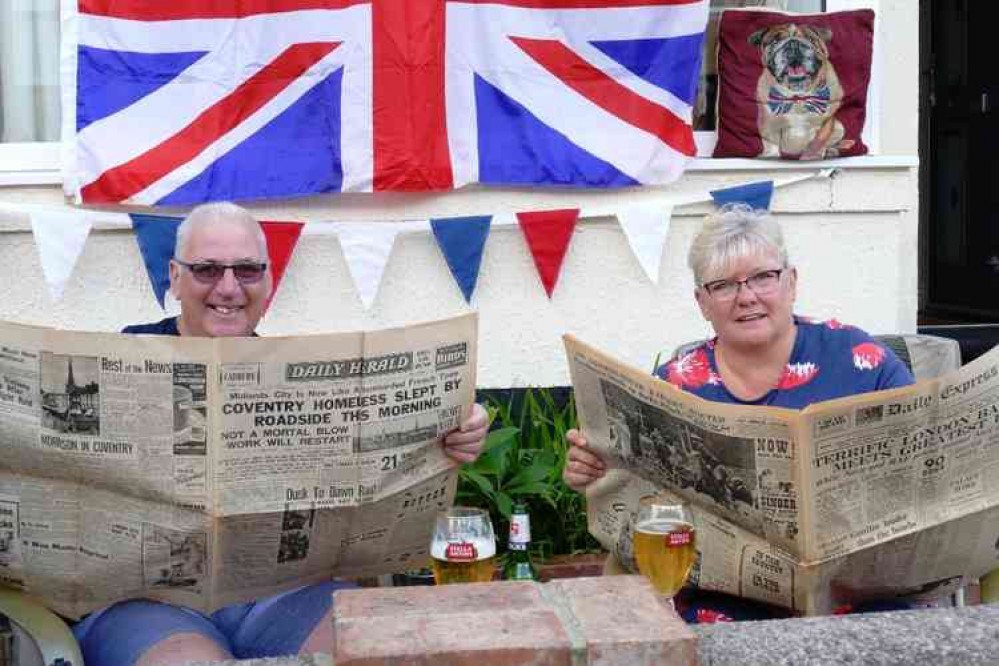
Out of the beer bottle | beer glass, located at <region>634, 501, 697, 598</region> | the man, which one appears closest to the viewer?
beer glass, located at <region>634, 501, 697, 598</region>

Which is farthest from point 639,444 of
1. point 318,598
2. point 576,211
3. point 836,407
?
point 576,211

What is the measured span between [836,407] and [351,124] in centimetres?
282

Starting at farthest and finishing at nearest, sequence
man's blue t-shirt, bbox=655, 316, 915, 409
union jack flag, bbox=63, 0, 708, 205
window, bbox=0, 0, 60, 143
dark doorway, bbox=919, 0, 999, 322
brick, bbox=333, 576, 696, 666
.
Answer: dark doorway, bbox=919, 0, 999, 322 < window, bbox=0, 0, 60, 143 < union jack flag, bbox=63, 0, 708, 205 < man's blue t-shirt, bbox=655, 316, 915, 409 < brick, bbox=333, 576, 696, 666

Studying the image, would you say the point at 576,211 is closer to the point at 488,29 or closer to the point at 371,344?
the point at 488,29

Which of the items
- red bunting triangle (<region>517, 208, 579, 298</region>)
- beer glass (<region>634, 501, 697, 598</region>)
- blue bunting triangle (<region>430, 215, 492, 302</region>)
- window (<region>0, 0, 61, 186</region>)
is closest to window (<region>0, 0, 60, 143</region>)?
window (<region>0, 0, 61, 186</region>)

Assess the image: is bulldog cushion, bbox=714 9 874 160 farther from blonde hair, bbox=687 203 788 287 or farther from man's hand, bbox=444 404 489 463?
man's hand, bbox=444 404 489 463

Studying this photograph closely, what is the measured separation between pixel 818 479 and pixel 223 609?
1.19 meters

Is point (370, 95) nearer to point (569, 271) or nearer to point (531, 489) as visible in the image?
point (569, 271)

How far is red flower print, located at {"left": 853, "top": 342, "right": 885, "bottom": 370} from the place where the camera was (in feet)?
8.25

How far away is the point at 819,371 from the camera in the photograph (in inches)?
99.7

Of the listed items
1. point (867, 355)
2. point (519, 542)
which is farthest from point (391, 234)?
point (519, 542)

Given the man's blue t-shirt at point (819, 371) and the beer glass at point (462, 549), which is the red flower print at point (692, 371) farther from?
the beer glass at point (462, 549)

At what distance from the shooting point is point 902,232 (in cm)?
483

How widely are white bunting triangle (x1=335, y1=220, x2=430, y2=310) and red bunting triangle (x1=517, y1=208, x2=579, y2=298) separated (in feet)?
1.27
